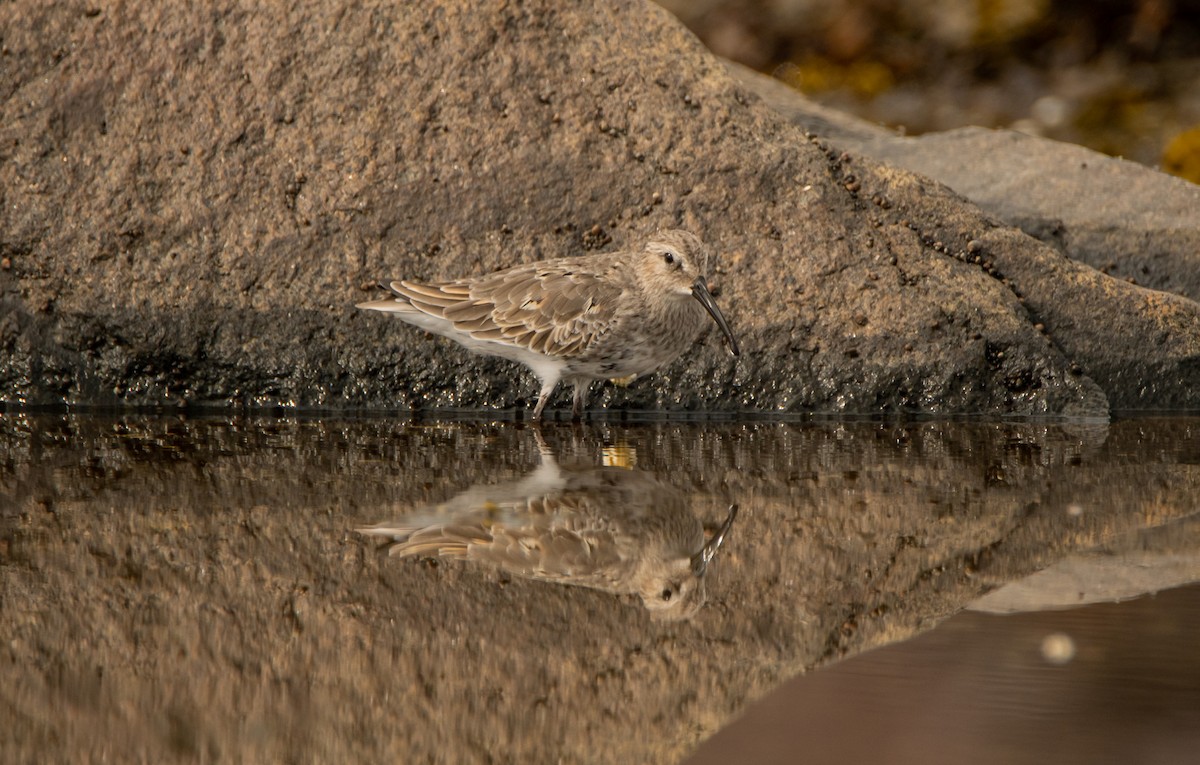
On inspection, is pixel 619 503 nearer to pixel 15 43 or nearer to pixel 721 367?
pixel 721 367

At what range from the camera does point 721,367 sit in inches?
330

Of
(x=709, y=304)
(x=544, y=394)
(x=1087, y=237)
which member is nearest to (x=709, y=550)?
(x=709, y=304)

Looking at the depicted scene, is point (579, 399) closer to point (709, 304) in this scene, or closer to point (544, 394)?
point (544, 394)

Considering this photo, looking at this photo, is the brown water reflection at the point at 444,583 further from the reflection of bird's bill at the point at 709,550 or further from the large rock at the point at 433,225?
the large rock at the point at 433,225

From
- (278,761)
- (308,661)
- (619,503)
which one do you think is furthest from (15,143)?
(278,761)

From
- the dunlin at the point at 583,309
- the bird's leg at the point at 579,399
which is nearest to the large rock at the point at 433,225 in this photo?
the bird's leg at the point at 579,399

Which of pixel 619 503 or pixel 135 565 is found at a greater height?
pixel 619 503

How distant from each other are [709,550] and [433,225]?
162 inches

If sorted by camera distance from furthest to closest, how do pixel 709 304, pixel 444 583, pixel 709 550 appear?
1. pixel 709 304
2. pixel 709 550
3. pixel 444 583

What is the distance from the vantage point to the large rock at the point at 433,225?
327 inches

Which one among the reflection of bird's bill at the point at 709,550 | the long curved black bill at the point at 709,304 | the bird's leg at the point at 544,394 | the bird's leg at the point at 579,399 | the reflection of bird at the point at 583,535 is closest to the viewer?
the reflection of bird at the point at 583,535

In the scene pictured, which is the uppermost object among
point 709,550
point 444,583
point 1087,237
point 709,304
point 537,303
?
point 1087,237

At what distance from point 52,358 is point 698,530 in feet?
15.7

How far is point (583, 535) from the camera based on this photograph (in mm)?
5016
